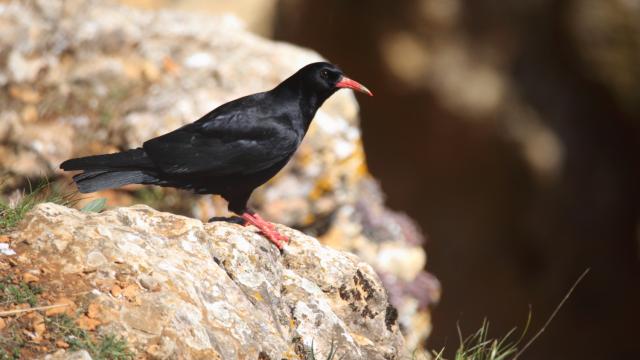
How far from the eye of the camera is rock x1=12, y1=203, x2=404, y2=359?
348 centimetres

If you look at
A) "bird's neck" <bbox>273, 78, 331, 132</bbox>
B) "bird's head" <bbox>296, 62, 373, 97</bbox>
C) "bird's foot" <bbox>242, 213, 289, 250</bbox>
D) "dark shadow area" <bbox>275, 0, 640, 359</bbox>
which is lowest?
"dark shadow area" <bbox>275, 0, 640, 359</bbox>

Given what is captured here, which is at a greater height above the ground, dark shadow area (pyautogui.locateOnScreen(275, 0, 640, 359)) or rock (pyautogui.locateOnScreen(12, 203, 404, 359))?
rock (pyautogui.locateOnScreen(12, 203, 404, 359))

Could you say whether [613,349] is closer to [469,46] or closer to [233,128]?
[469,46]

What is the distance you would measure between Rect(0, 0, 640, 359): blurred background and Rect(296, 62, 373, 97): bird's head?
5.42 m

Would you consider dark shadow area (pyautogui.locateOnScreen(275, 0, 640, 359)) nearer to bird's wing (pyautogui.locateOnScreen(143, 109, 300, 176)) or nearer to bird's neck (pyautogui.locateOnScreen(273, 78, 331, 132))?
bird's neck (pyautogui.locateOnScreen(273, 78, 331, 132))

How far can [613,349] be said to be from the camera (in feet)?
38.4

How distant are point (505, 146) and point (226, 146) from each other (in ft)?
22.0

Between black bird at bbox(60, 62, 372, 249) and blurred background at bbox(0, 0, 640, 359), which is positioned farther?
blurred background at bbox(0, 0, 640, 359)

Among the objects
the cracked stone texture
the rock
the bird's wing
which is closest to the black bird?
the bird's wing

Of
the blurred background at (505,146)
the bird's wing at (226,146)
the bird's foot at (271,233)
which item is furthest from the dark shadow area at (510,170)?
the bird's foot at (271,233)

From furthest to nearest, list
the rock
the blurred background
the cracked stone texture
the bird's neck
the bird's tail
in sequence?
the blurred background, the cracked stone texture, the bird's neck, the bird's tail, the rock

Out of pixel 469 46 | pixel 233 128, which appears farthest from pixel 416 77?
pixel 233 128

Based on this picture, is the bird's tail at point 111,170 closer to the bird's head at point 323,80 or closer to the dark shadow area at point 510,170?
the bird's head at point 323,80

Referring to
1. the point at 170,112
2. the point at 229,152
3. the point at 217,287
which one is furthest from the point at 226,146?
the point at 170,112
